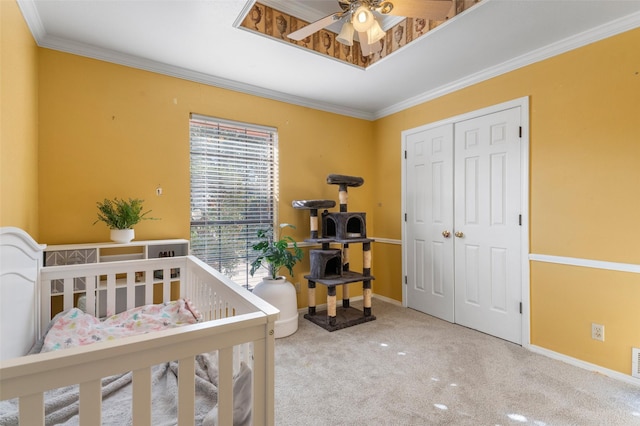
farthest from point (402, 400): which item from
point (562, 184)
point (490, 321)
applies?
point (562, 184)

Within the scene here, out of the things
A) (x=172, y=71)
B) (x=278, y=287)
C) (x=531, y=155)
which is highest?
(x=172, y=71)

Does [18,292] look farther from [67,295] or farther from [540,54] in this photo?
[540,54]

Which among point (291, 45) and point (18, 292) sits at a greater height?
point (291, 45)

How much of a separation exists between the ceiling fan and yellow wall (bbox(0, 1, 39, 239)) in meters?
1.54

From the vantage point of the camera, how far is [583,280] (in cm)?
229

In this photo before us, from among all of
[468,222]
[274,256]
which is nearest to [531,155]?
[468,222]

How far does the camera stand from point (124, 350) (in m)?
0.85

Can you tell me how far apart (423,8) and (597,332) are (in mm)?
2504

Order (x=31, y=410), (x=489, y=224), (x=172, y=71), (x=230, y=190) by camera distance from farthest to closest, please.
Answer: (x=230, y=190) < (x=489, y=224) < (x=172, y=71) < (x=31, y=410)

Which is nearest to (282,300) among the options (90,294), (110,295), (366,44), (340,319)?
(340,319)

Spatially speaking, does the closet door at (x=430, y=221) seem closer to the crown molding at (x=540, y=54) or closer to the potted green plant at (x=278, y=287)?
the crown molding at (x=540, y=54)

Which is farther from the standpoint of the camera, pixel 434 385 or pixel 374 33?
pixel 434 385

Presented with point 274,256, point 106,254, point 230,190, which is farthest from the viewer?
point 230,190

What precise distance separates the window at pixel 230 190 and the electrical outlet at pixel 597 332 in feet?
9.40
